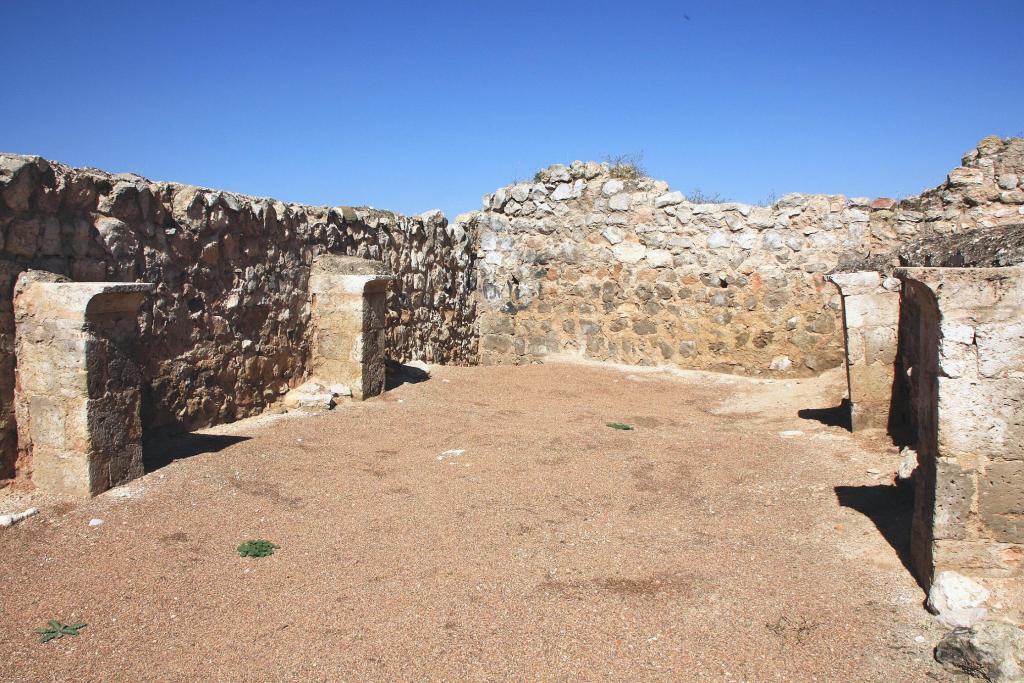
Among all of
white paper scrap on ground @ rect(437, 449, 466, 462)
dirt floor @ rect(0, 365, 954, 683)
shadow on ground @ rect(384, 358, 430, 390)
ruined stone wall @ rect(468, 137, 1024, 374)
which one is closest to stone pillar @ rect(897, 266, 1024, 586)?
dirt floor @ rect(0, 365, 954, 683)

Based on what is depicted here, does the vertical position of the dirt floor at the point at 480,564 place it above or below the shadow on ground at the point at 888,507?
below

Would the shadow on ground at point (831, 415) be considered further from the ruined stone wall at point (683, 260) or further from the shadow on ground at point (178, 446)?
the shadow on ground at point (178, 446)

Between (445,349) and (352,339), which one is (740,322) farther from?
(352,339)

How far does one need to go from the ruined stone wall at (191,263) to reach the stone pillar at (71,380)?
0.39 feet

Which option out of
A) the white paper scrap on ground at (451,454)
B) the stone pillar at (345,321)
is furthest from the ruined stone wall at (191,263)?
the white paper scrap on ground at (451,454)

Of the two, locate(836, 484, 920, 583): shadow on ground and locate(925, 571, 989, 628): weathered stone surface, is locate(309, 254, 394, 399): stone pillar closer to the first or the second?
locate(836, 484, 920, 583): shadow on ground

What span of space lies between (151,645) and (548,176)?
9.06 metres

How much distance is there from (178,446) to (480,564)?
2.99m

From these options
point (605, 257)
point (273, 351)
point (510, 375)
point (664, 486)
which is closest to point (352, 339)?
point (273, 351)

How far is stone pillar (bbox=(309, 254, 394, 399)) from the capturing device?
7.71 m

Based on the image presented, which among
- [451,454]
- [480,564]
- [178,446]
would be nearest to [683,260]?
[451,454]

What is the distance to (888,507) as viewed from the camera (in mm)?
4410

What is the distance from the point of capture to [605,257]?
10.9 meters

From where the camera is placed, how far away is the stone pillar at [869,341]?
20.5ft
